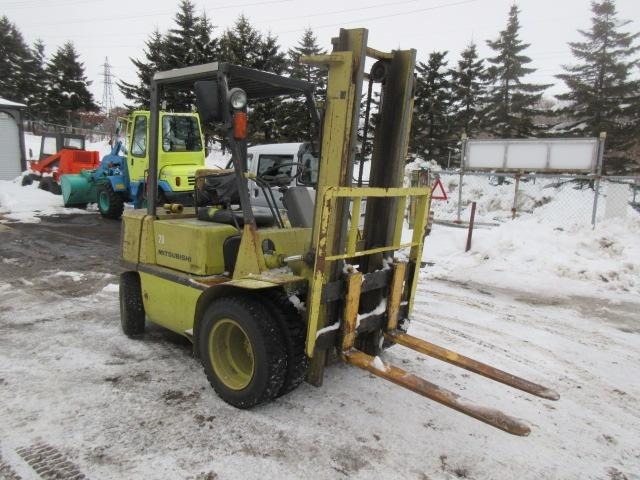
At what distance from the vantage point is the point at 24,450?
9.49 feet

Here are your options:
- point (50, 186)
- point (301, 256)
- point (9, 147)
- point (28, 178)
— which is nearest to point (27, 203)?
point (50, 186)

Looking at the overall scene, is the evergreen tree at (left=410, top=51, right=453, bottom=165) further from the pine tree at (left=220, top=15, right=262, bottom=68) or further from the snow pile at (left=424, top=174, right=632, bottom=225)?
the pine tree at (left=220, top=15, right=262, bottom=68)

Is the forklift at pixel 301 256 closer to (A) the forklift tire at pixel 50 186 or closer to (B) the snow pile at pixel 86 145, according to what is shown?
(A) the forklift tire at pixel 50 186

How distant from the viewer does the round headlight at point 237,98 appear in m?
3.28

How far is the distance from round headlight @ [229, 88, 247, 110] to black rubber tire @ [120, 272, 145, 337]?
235 centimetres

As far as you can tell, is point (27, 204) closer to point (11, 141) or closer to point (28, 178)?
point (28, 178)

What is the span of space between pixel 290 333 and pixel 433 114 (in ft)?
79.7

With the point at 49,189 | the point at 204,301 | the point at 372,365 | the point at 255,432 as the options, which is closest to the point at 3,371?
the point at 204,301

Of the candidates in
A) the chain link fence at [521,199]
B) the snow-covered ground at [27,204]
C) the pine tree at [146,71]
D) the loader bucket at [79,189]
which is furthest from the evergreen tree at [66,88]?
the chain link fence at [521,199]

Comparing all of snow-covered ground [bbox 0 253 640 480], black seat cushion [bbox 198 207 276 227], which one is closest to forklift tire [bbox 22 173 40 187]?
snow-covered ground [bbox 0 253 640 480]

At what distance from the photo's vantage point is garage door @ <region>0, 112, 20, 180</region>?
1938cm

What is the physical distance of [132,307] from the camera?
15.5 ft

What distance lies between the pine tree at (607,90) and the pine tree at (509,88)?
2.12 meters

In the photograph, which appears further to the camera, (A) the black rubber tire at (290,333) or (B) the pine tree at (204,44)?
(B) the pine tree at (204,44)
